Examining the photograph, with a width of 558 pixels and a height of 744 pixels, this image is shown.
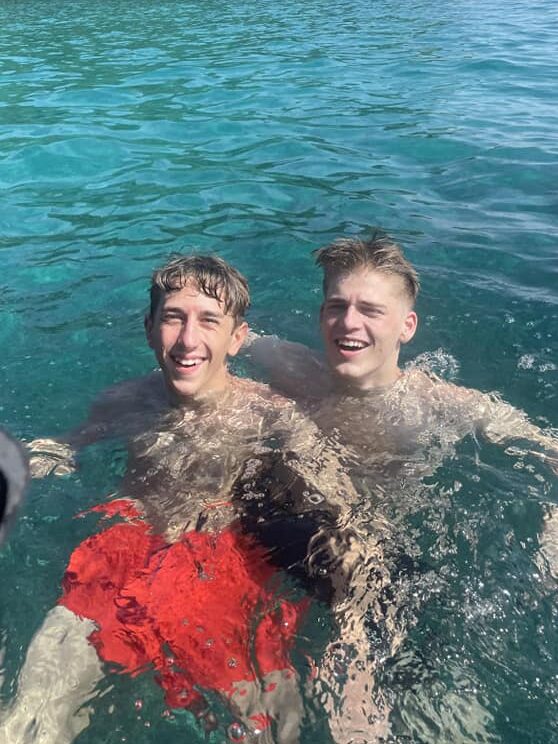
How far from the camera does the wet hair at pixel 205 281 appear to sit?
3.80 meters

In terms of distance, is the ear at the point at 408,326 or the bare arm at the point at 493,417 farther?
the ear at the point at 408,326

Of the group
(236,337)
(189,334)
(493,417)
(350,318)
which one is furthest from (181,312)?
(493,417)

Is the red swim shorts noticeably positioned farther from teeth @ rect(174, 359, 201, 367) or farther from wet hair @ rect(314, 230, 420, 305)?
wet hair @ rect(314, 230, 420, 305)

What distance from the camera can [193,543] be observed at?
3.15 m

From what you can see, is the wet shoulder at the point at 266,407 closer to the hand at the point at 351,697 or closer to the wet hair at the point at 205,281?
the wet hair at the point at 205,281

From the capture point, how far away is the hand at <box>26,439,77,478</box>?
3.84m

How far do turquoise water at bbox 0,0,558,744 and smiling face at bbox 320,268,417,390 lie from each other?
731 mm

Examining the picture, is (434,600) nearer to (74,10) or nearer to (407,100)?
(407,100)

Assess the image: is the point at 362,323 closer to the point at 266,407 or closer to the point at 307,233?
the point at 266,407

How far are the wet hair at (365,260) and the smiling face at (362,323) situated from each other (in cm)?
4

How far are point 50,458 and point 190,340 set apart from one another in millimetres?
1088

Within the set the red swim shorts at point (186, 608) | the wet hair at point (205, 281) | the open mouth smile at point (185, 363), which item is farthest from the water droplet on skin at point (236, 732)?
the wet hair at point (205, 281)

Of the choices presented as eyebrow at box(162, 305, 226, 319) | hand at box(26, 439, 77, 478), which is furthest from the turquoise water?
eyebrow at box(162, 305, 226, 319)

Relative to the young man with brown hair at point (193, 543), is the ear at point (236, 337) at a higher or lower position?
higher
